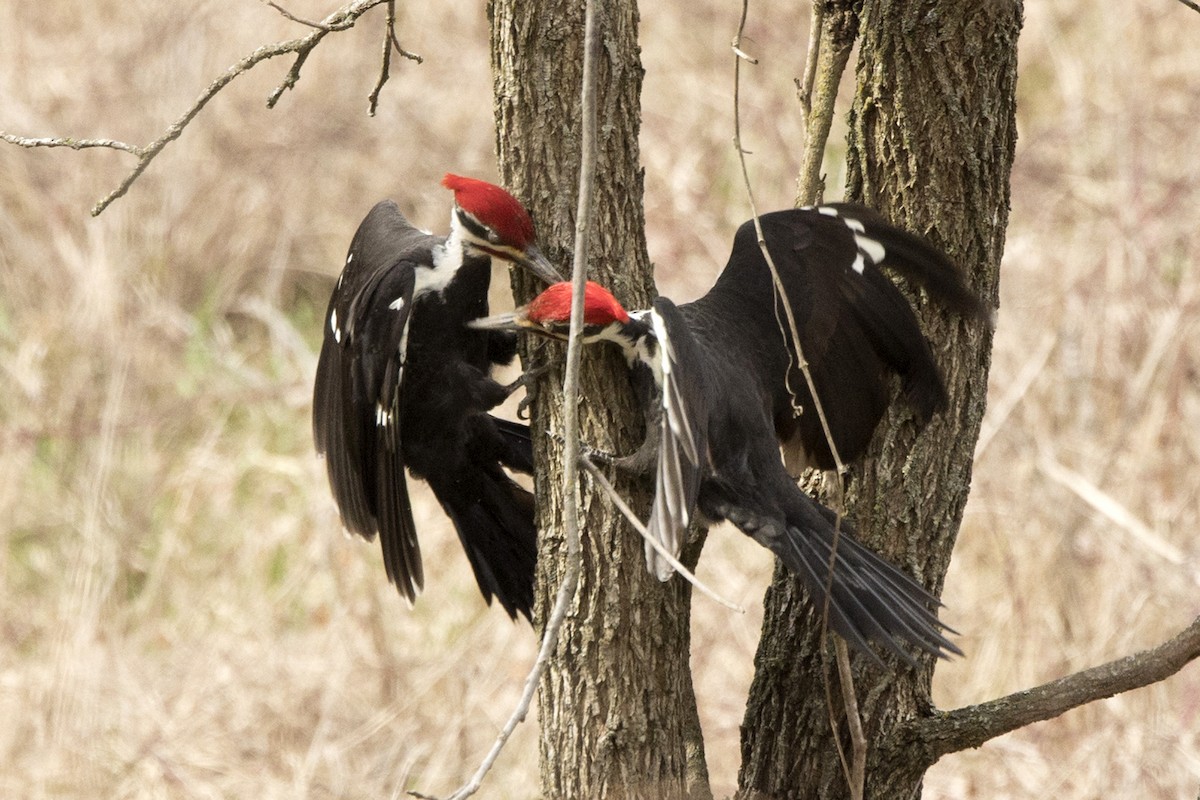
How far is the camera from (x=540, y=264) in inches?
105

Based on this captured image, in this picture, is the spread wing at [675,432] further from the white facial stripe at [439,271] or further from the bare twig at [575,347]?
the white facial stripe at [439,271]

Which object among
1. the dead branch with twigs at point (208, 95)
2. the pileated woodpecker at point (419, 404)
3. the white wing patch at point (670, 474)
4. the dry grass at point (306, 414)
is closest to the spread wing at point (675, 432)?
the white wing patch at point (670, 474)

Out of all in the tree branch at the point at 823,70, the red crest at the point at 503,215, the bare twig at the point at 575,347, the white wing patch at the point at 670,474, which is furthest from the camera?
the tree branch at the point at 823,70

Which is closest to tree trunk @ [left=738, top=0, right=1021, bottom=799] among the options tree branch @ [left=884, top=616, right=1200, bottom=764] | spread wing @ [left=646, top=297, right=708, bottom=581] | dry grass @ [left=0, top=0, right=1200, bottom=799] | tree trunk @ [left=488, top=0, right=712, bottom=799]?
tree branch @ [left=884, top=616, right=1200, bottom=764]

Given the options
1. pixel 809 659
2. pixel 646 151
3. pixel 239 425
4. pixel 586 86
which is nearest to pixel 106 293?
pixel 239 425

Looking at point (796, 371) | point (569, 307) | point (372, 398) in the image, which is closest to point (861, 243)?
point (796, 371)

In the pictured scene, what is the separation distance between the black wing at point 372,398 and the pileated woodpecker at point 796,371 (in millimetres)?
416

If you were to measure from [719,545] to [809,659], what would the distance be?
2.75 metres

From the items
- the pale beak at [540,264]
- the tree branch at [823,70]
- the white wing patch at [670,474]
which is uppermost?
the tree branch at [823,70]

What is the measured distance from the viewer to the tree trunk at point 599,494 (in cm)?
249

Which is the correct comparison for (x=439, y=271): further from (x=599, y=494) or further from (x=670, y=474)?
(x=670, y=474)

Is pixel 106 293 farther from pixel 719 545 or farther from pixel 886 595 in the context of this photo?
pixel 886 595

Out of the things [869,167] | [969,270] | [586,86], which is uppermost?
[869,167]

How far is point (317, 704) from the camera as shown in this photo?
190 inches
